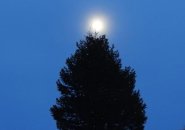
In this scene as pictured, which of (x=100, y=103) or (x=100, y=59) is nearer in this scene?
(x=100, y=103)

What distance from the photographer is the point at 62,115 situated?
22.0 meters

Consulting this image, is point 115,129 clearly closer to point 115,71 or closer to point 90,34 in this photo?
point 115,71

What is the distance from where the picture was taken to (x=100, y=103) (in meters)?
21.5

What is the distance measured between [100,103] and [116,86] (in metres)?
1.38

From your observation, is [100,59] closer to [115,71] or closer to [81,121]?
[115,71]

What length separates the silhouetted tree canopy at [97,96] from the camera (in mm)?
21531

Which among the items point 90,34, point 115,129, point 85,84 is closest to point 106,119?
point 115,129

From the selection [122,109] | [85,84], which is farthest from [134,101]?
[85,84]

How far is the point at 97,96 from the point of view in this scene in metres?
21.6

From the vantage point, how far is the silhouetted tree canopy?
2153 cm

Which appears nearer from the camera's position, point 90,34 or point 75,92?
point 75,92

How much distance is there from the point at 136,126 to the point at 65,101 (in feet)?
13.7

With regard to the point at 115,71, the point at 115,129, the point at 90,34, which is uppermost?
the point at 90,34

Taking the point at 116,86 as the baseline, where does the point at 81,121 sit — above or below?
below
